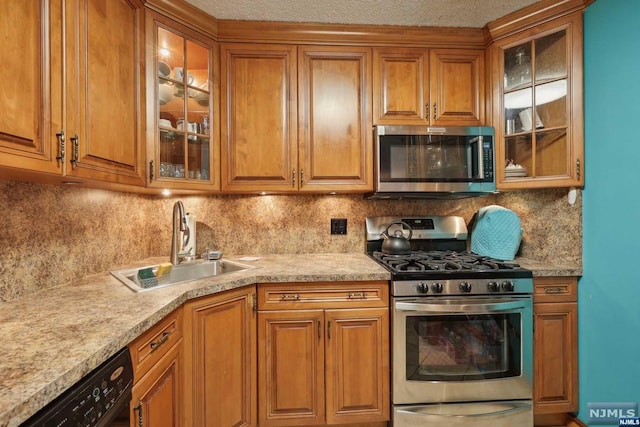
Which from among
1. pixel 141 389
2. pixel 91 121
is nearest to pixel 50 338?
pixel 141 389

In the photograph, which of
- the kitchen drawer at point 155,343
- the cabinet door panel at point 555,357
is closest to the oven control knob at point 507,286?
the cabinet door panel at point 555,357

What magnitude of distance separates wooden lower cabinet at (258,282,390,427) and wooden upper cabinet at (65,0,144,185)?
944 millimetres

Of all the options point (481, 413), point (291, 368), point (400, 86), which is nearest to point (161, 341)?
point (291, 368)

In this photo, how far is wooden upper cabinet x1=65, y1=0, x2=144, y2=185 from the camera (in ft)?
3.35

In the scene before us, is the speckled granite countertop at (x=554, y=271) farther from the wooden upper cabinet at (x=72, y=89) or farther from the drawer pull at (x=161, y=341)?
the wooden upper cabinet at (x=72, y=89)

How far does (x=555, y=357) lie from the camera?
163cm

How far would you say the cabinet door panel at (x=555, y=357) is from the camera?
162cm

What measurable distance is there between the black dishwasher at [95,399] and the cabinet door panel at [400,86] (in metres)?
1.77

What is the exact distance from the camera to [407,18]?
1801 millimetres

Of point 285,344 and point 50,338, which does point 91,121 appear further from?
point 285,344

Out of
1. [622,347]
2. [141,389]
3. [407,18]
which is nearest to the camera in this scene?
[141,389]

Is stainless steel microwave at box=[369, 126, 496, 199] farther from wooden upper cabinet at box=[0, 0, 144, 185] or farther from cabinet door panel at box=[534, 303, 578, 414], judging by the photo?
wooden upper cabinet at box=[0, 0, 144, 185]

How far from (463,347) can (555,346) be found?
0.58 meters

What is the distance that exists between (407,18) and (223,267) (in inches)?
78.9
